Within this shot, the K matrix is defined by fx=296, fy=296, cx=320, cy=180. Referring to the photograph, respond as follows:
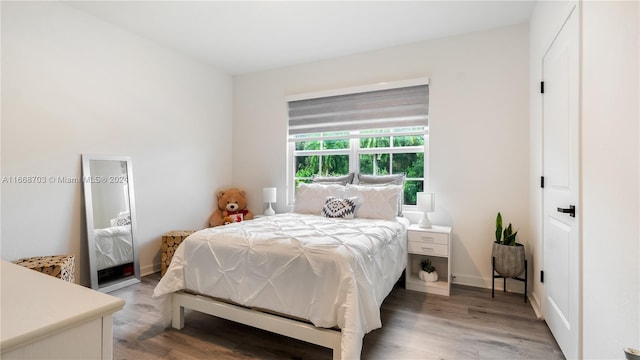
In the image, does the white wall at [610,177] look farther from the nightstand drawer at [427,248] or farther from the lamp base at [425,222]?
the lamp base at [425,222]

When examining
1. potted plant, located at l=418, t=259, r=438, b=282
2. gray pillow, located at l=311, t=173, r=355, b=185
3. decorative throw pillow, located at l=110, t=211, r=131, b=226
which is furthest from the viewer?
gray pillow, located at l=311, t=173, r=355, b=185

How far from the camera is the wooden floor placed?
1841 mm

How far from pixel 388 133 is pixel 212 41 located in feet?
7.68

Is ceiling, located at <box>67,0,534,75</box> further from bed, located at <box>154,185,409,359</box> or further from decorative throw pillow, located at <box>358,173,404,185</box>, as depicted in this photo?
bed, located at <box>154,185,409,359</box>

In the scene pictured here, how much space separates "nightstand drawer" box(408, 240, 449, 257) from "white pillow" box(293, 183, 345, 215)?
0.91 m

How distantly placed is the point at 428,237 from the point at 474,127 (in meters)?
1.27

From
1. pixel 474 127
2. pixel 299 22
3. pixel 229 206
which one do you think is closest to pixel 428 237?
pixel 474 127

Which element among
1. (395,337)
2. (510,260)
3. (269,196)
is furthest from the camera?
(269,196)

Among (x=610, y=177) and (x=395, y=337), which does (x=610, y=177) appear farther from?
(x=395, y=337)

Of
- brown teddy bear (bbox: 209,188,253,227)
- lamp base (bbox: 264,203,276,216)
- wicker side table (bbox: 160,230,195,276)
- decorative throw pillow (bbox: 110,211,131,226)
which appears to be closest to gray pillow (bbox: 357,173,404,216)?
lamp base (bbox: 264,203,276,216)

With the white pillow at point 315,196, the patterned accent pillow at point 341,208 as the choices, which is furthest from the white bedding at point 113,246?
the patterned accent pillow at point 341,208

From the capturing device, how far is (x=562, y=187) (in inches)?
74.4

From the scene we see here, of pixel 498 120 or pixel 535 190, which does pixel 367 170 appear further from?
pixel 535 190

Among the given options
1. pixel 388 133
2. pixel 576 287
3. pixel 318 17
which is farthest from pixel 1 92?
pixel 576 287
